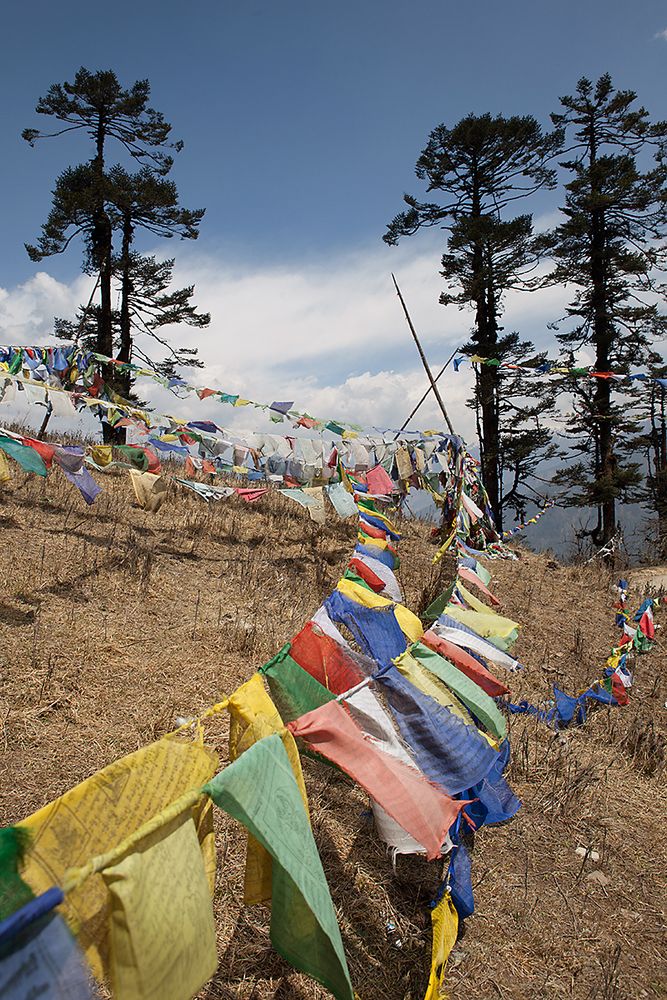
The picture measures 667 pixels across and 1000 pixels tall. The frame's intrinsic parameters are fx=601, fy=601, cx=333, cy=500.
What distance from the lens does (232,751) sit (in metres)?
2.33

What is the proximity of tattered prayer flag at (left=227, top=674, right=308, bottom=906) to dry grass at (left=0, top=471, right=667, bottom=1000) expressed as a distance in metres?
0.82

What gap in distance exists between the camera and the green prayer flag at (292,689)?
9.10 feet

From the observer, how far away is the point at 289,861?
5.98ft

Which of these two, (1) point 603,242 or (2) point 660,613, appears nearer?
(2) point 660,613

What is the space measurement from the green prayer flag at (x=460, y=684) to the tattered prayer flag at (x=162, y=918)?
1877mm

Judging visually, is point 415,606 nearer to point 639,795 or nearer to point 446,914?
point 639,795

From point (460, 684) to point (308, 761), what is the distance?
151 cm

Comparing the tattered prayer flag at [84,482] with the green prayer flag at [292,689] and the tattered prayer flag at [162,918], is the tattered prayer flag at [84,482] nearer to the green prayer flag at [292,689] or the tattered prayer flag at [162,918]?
the green prayer flag at [292,689]

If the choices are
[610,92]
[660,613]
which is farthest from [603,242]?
[660,613]

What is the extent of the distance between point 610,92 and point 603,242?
468 cm

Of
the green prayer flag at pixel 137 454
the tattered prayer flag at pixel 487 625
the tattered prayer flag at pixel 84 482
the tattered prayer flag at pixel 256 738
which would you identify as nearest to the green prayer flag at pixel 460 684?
the tattered prayer flag at pixel 487 625

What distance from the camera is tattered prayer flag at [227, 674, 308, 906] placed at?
2131 millimetres

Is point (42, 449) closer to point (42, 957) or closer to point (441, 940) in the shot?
point (441, 940)

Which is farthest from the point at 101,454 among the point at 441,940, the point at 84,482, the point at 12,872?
the point at 12,872
